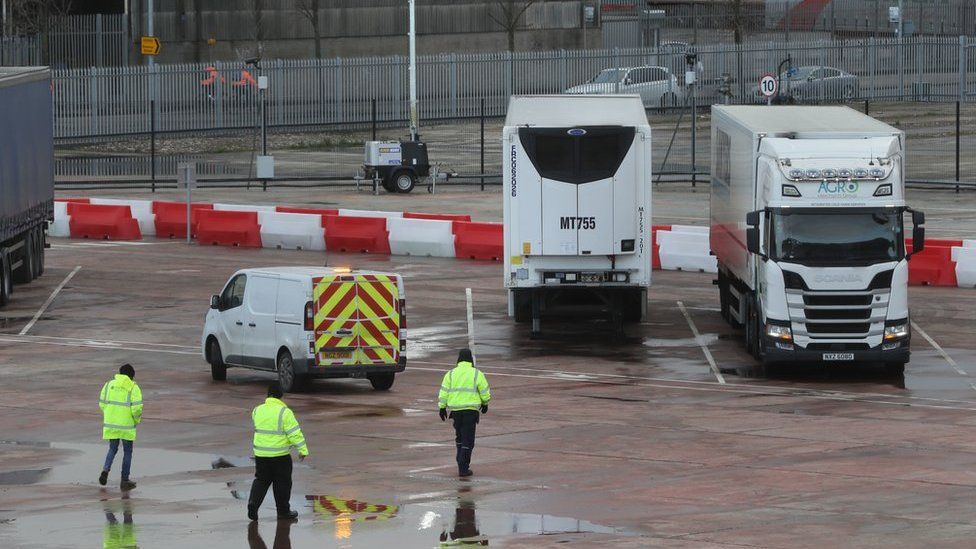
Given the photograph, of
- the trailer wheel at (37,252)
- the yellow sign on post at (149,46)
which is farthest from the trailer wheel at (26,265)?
the yellow sign on post at (149,46)

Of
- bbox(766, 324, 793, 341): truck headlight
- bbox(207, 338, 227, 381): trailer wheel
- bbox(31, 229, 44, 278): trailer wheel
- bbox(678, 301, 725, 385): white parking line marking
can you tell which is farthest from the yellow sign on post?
bbox(766, 324, 793, 341): truck headlight

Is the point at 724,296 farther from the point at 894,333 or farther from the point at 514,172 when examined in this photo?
the point at 894,333

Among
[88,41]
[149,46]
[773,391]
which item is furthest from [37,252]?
[88,41]

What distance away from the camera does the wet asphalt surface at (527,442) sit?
51.2 ft

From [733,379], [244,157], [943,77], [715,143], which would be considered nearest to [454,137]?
[244,157]

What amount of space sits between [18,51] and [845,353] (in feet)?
171

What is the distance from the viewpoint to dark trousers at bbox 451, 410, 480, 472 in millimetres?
18172

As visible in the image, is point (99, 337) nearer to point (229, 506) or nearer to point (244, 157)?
point (229, 506)

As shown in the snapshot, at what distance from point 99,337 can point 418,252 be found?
39.5 ft

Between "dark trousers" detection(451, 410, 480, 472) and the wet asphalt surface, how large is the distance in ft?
Answer: 0.90

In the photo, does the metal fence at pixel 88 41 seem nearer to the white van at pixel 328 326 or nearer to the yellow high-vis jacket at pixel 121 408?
the white van at pixel 328 326

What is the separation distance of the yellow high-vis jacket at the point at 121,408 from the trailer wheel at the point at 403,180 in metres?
33.9

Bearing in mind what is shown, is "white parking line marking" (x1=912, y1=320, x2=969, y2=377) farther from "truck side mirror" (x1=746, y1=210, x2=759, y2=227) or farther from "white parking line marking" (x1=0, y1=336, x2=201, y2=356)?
"white parking line marking" (x1=0, y1=336, x2=201, y2=356)

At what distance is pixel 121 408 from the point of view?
18438 millimetres
